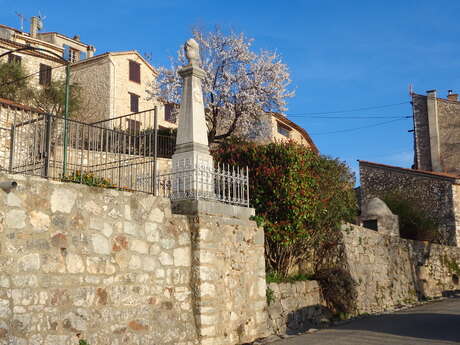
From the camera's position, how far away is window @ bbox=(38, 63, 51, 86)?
110 ft

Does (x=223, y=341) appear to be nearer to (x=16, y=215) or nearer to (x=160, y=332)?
(x=160, y=332)

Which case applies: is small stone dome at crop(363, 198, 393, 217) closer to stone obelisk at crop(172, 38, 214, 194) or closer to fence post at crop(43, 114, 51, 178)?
stone obelisk at crop(172, 38, 214, 194)

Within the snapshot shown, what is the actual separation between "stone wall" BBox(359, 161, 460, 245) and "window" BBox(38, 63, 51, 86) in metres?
20.0

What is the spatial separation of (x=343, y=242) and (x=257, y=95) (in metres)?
13.9

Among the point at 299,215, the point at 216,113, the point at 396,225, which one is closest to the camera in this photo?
the point at 299,215

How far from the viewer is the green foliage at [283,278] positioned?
12134 mm

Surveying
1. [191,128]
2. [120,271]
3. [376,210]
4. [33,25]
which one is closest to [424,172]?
[376,210]

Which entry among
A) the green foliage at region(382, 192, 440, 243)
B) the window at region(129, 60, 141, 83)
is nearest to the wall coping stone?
the green foliage at region(382, 192, 440, 243)

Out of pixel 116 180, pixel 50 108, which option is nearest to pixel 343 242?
pixel 116 180

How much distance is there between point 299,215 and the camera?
12.7 metres

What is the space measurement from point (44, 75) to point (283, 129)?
1777 cm

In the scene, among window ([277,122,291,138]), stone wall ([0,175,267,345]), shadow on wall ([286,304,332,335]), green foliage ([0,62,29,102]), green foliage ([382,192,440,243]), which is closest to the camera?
stone wall ([0,175,267,345])

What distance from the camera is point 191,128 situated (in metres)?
10.3

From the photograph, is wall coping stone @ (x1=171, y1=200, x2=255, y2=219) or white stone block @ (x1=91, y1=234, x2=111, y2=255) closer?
white stone block @ (x1=91, y1=234, x2=111, y2=255)
